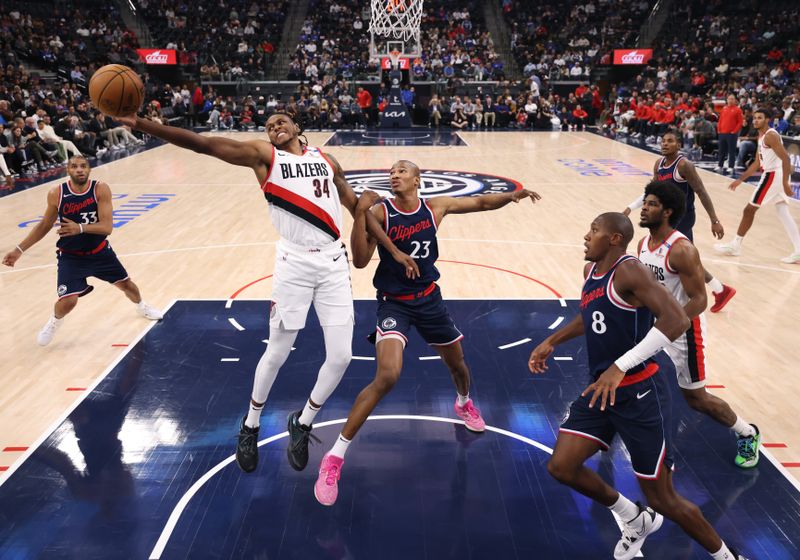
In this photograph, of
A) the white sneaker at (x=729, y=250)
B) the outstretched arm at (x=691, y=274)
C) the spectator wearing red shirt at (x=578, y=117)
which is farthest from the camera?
the spectator wearing red shirt at (x=578, y=117)

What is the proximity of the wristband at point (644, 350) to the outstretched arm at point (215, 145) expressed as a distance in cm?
211

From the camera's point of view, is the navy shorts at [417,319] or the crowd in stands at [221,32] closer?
the navy shorts at [417,319]

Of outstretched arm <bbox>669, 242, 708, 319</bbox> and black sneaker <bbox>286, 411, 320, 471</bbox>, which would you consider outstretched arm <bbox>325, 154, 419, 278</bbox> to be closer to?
black sneaker <bbox>286, 411, 320, 471</bbox>

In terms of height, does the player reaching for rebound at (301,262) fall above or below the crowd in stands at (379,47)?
above

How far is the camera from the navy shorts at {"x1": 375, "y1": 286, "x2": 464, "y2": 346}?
443 centimetres

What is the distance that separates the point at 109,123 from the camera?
69.1 ft

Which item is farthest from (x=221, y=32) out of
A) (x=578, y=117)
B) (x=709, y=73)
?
(x=709, y=73)

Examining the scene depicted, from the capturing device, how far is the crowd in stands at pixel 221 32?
3125 cm

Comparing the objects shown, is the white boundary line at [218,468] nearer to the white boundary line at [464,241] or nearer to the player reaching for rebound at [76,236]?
the player reaching for rebound at [76,236]

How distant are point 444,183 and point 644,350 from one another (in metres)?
11.5

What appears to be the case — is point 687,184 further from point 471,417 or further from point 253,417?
point 253,417

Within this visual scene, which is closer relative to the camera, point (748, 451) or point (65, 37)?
point (748, 451)

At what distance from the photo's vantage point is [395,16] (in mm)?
21453

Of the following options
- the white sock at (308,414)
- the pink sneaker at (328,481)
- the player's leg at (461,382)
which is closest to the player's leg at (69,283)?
the white sock at (308,414)
